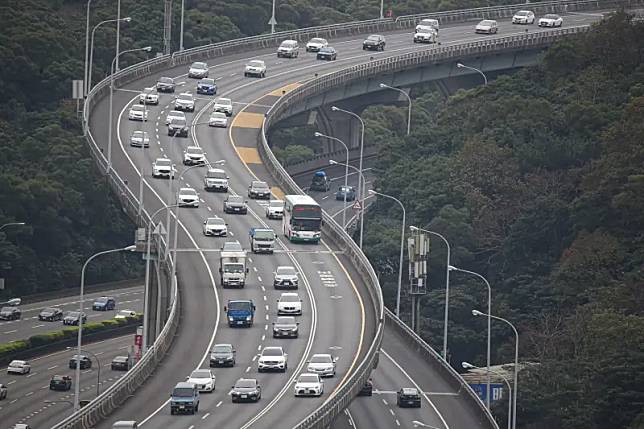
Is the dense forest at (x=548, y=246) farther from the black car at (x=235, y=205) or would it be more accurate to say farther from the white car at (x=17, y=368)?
the white car at (x=17, y=368)

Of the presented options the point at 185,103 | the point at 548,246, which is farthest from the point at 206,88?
the point at 548,246

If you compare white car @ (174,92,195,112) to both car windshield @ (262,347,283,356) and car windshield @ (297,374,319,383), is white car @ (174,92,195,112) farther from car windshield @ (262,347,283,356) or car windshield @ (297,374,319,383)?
car windshield @ (297,374,319,383)

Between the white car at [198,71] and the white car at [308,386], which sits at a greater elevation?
the white car at [198,71]

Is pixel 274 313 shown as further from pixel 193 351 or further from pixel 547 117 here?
pixel 547 117

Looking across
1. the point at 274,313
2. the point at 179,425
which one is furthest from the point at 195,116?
the point at 179,425

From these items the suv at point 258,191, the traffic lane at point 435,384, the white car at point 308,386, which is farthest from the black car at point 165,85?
the white car at point 308,386

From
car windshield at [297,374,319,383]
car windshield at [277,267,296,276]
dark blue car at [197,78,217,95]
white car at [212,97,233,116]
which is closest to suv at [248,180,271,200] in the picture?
car windshield at [277,267,296,276]

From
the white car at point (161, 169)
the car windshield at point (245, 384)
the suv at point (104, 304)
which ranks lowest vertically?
the suv at point (104, 304)
